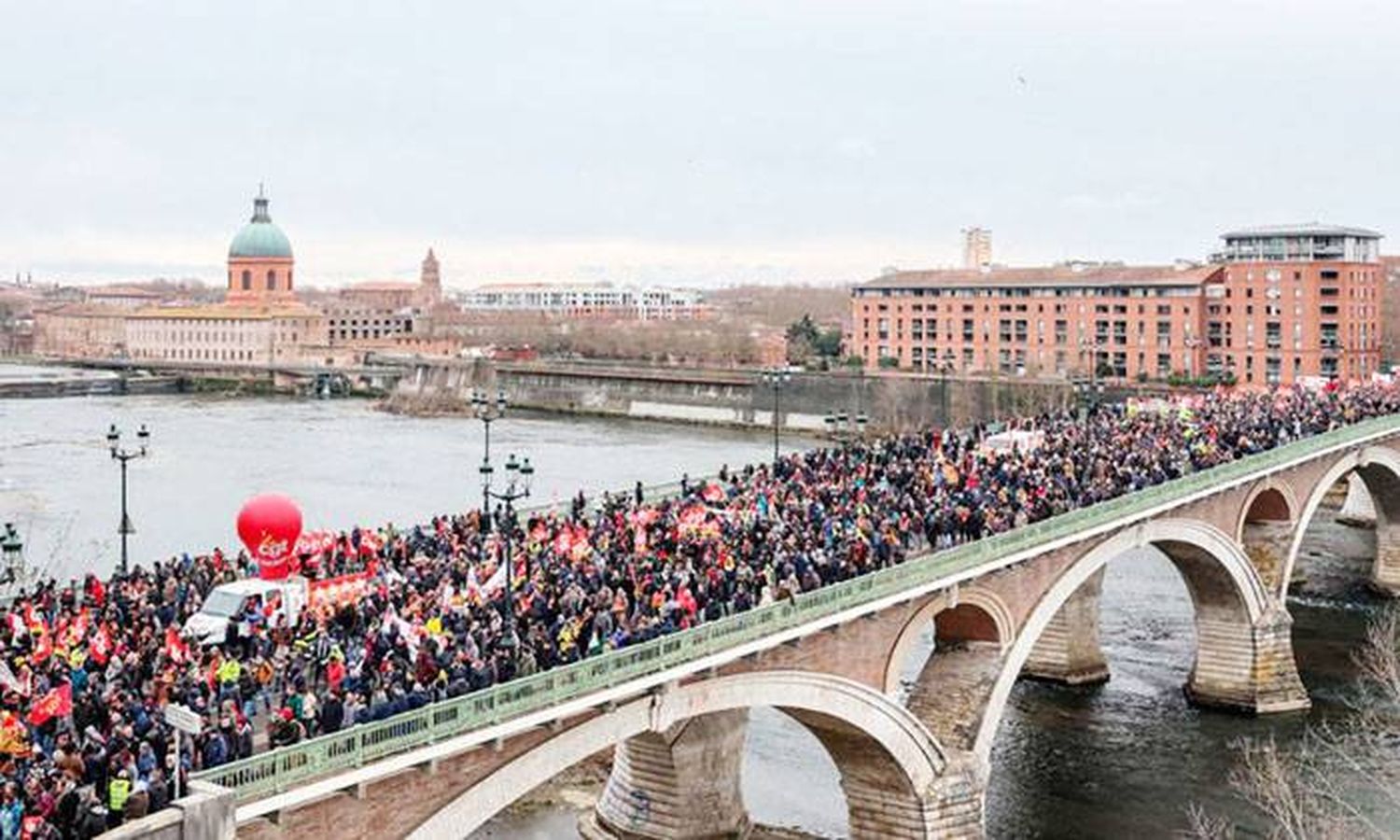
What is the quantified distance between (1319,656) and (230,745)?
33320mm

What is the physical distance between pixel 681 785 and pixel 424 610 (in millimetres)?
8044

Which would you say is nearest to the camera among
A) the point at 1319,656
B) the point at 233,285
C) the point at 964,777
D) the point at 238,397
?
the point at 964,777

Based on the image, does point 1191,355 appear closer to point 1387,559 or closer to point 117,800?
point 1387,559

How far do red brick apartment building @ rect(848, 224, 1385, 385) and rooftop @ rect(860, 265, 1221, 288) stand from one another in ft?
0.37

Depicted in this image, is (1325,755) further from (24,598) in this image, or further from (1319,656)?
(24,598)

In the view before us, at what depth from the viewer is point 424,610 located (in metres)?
19.5

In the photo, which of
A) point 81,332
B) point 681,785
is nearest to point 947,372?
point 681,785

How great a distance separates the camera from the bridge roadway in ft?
51.9

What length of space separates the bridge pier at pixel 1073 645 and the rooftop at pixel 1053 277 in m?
56.3

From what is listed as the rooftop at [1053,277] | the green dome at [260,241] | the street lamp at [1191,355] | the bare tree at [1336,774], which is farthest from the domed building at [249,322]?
the bare tree at [1336,774]

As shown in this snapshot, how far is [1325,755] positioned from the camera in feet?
107

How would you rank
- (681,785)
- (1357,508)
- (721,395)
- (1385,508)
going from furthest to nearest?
(721,395) < (1357,508) < (1385,508) < (681,785)

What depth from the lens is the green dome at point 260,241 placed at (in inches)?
6043

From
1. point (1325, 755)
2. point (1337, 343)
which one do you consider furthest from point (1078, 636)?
point (1337, 343)
